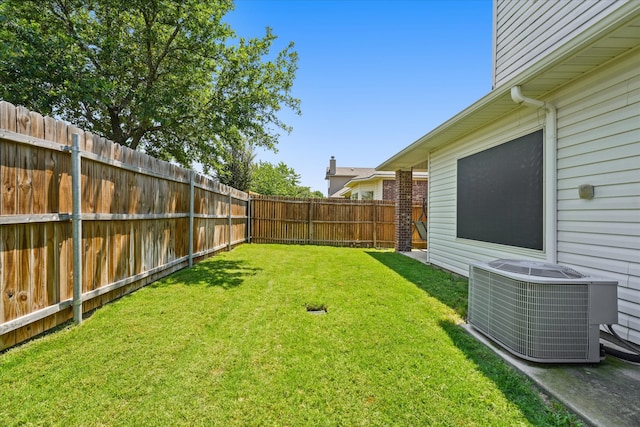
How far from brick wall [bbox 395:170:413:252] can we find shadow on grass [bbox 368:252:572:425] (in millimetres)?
3987

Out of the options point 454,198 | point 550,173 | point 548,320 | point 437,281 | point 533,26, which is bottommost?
point 437,281

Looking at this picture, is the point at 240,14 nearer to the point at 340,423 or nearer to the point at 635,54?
the point at 635,54

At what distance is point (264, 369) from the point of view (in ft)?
7.46

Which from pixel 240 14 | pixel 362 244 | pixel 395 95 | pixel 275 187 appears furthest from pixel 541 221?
pixel 275 187

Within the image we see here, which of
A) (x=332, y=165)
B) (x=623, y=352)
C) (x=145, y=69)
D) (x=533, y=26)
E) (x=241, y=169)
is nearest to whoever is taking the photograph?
(x=623, y=352)

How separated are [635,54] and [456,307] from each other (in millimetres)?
3187

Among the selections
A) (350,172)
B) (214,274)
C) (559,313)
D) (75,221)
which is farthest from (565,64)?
(350,172)

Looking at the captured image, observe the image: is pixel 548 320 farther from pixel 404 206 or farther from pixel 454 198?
pixel 404 206

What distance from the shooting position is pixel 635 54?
2643mm

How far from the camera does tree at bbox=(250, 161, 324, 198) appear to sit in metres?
25.7

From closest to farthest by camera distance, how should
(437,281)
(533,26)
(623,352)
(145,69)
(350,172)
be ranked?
1. (623,352)
2. (533,26)
3. (437,281)
4. (145,69)
5. (350,172)

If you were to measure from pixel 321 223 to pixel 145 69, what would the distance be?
7375 mm

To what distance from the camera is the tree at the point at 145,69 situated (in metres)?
6.06

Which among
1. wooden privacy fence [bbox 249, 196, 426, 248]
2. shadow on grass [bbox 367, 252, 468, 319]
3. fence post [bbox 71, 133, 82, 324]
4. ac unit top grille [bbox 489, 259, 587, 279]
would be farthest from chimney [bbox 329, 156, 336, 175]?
ac unit top grille [bbox 489, 259, 587, 279]
